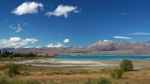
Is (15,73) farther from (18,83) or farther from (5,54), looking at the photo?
(5,54)

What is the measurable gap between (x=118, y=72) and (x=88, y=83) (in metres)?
22.5

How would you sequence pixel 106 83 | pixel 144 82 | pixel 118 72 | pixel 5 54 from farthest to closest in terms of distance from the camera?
1. pixel 5 54
2. pixel 118 72
3. pixel 144 82
4. pixel 106 83

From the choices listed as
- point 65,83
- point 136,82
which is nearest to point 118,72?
point 136,82

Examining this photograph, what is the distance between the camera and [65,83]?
36.2 metres

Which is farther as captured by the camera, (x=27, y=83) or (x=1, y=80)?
(x=27, y=83)

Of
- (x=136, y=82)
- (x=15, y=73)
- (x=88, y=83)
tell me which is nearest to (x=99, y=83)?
(x=88, y=83)

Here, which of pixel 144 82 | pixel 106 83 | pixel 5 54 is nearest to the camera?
pixel 106 83

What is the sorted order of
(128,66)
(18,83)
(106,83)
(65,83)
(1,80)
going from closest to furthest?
(1,80), (18,83), (106,83), (65,83), (128,66)

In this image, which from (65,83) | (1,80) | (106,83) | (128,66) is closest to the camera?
(1,80)

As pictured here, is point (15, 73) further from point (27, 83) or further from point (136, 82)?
point (27, 83)

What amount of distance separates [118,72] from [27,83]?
24.0 meters

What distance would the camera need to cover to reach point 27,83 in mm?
23562

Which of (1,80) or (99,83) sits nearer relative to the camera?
(1,80)

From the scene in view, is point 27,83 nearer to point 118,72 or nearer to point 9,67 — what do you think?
point 118,72
